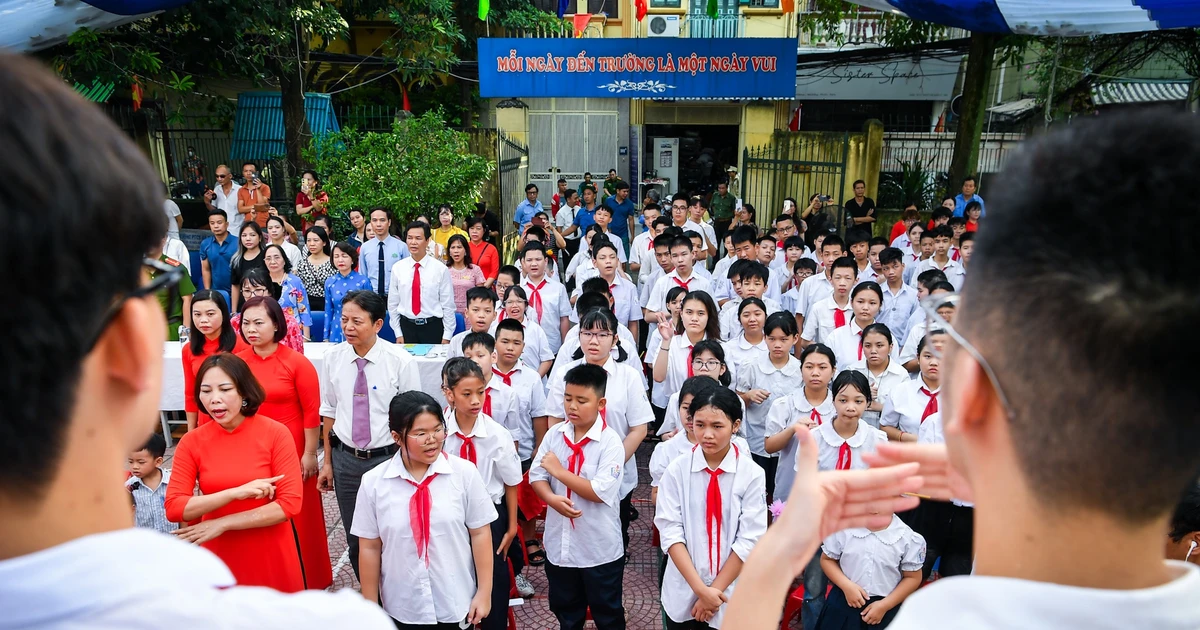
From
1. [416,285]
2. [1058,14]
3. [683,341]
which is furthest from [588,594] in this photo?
[1058,14]

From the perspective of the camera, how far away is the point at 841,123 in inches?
757

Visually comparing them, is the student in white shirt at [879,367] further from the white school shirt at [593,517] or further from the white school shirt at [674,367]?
the white school shirt at [593,517]

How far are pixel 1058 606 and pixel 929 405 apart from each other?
3636 millimetres

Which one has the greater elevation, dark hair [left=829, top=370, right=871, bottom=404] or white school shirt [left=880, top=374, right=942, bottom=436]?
dark hair [left=829, top=370, right=871, bottom=404]

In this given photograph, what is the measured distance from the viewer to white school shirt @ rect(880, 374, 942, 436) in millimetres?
4215

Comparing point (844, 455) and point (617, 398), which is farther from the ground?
point (617, 398)

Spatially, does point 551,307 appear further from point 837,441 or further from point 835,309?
point 837,441

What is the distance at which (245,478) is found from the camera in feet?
10.5

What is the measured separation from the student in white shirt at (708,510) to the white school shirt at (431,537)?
0.80 metres

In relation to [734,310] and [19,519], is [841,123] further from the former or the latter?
[19,519]

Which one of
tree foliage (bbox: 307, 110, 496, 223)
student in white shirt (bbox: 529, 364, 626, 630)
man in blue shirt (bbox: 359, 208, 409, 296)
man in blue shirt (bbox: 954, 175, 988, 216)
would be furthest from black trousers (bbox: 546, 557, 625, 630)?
man in blue shirt (bbox: 954, 175, 988, 216)

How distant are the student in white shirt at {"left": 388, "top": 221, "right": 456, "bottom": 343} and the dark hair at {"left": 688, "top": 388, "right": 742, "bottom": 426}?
11.1 feet

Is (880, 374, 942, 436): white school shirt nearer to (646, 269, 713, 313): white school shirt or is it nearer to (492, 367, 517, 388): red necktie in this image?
(492, 367, 517, 388): red necktie

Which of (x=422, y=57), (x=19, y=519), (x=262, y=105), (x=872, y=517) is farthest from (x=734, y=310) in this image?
(x=262, y=105)
